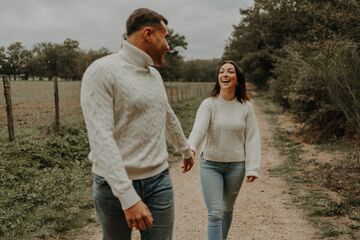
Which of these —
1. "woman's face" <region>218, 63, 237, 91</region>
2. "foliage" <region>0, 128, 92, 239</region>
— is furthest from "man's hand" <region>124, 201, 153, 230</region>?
"foliage" <region>0, 128, 92, 239</region>

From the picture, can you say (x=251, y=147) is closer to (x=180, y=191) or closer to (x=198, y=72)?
(x=180, y=191)

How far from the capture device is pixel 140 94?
Answer: 2473mm

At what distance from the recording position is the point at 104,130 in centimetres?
228

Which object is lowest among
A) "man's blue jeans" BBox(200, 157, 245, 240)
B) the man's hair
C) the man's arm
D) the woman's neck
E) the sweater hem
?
"man's blue jeans" BBox(200, 157, 245, 240)

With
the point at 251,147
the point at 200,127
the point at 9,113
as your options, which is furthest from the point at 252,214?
the point at 9,113

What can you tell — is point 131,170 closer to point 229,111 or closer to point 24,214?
point 229,111

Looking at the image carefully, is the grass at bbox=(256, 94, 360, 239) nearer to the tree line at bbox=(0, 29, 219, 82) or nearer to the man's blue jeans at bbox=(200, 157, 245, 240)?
the man's blue jeans at bbox=(200, 157, 245, 240)

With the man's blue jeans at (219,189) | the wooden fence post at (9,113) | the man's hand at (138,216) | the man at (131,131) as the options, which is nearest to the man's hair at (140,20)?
the man at (131,131)

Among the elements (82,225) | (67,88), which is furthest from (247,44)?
(82,225)

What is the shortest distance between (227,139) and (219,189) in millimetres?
501

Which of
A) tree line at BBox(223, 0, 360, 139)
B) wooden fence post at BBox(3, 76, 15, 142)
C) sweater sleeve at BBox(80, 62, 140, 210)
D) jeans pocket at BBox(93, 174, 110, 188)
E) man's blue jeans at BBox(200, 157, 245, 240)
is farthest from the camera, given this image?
wooden fence post at BBox(3, 76, 15, 142)

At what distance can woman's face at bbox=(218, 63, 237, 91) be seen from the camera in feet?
14.5

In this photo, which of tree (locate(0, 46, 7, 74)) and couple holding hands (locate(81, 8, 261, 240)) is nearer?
couple holding hands (locate(81, 8, 261, 240))

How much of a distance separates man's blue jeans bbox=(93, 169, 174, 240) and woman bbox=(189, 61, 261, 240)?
1611 mm
